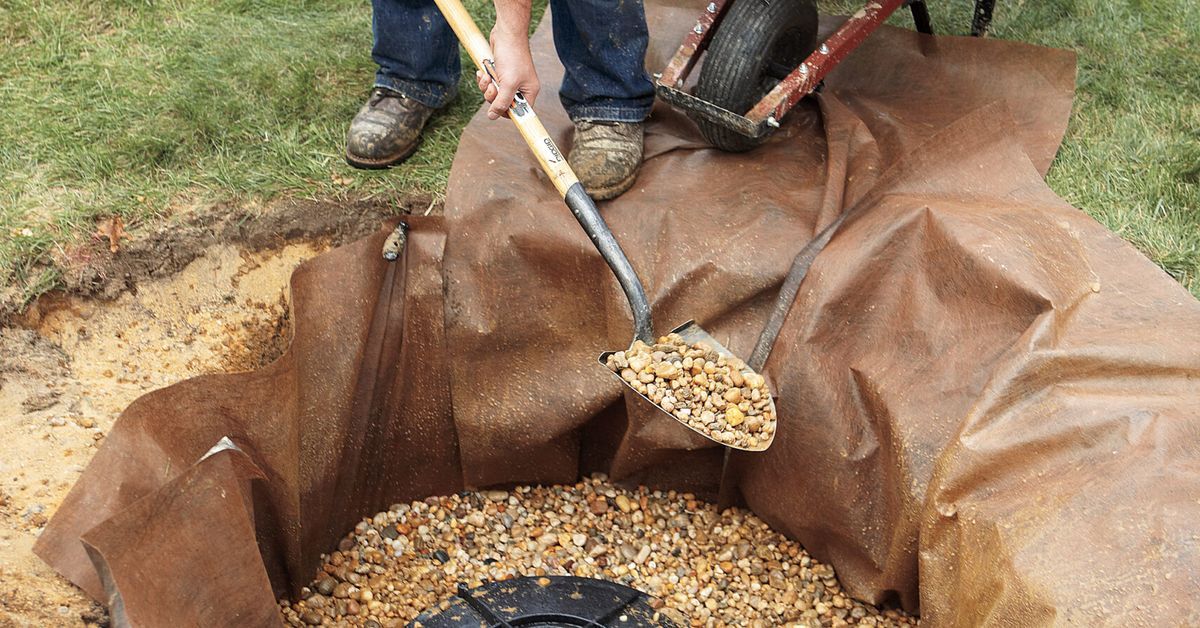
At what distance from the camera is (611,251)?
2.03m

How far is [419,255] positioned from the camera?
7.27ft

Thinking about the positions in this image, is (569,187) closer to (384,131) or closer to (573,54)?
(573,54)

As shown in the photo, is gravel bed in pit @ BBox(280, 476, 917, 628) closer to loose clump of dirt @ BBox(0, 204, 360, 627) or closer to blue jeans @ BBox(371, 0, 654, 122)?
loose clump of dirt @ BBox(0, 204, 360, 627)

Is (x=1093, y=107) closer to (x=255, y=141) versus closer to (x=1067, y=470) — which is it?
(x=1067, y=470)

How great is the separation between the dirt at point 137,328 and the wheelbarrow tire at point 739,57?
2.23 feet

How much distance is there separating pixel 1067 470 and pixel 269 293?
1.59 meters

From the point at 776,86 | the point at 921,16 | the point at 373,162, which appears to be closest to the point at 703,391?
the point at 776,86

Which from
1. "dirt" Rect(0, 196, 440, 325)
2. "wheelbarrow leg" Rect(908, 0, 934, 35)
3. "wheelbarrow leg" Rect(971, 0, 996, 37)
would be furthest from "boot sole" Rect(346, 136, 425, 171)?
"wheelbarrow leg" Rect(971, 0, 996, 37)

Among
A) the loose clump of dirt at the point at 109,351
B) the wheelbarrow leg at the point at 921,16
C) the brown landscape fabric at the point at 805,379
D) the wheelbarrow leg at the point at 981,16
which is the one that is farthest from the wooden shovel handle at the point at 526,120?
the wheelbarrow leg at the point at 981,16

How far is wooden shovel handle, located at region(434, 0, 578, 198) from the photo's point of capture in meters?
2.02

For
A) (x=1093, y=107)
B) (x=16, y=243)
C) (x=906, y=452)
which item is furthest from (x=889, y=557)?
(x=16, y=243)

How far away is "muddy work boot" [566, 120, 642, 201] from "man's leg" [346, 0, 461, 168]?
43 cm

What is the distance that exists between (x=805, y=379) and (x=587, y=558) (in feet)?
2.24

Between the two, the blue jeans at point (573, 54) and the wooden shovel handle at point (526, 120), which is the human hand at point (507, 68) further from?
the blue jeans at point (573, 54)
